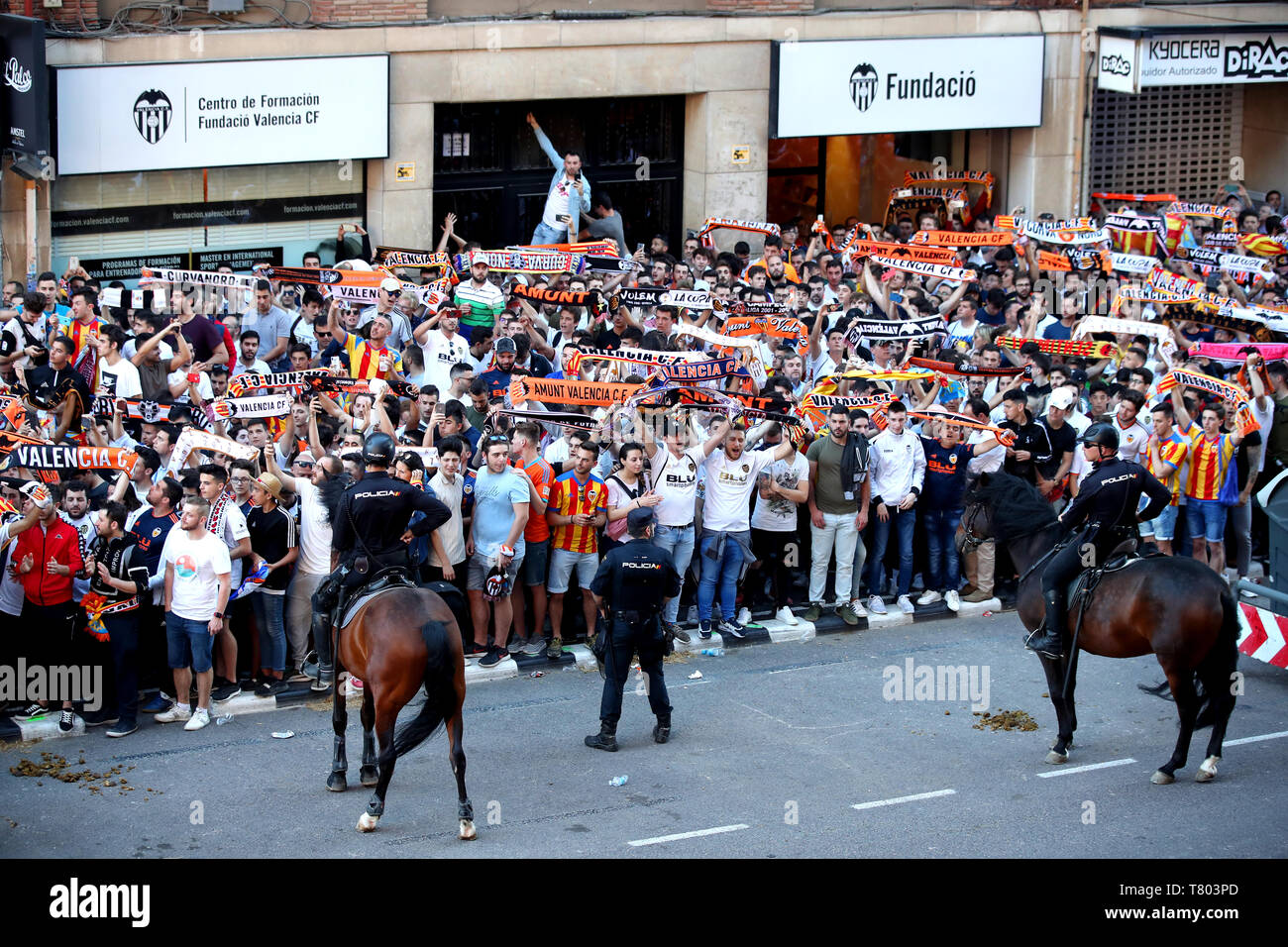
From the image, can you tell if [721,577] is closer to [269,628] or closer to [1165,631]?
[269,628]

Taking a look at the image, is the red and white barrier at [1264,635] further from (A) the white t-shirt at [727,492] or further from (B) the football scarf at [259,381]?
(B) the football scarf at [259,381]

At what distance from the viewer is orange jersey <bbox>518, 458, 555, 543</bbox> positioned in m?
13.1

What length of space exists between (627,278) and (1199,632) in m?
10.6

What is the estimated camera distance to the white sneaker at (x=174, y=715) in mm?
11680

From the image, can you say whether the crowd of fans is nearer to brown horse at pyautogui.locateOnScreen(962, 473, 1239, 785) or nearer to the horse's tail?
the horse's tail

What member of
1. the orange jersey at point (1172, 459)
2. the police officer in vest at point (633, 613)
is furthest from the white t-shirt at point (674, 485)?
the orange jersey at point (1172, 459)

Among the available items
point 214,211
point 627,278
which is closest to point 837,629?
point 627,278

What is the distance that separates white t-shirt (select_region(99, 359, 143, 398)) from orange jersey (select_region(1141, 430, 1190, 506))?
905 centimetres

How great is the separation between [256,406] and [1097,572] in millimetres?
6460

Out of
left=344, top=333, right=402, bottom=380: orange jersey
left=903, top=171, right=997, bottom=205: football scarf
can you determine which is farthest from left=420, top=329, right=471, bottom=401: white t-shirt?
left=903, top=171, right=997, bottom=205: football scarf

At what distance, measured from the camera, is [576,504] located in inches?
517

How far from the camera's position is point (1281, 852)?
9578mm

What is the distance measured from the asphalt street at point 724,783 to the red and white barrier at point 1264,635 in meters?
0.29

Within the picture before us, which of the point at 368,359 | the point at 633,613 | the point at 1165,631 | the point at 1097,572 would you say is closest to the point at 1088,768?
the point at 1165,631
